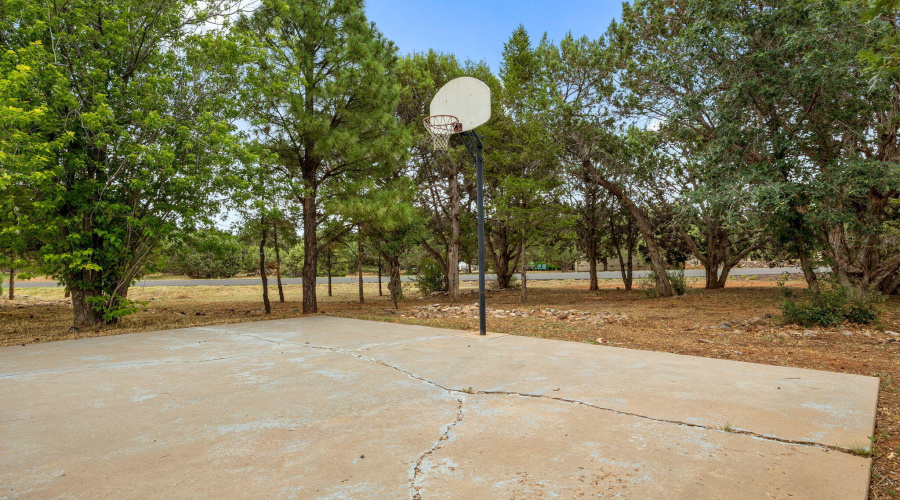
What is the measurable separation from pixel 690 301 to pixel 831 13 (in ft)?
26.1

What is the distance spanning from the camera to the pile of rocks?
9664 millimetres

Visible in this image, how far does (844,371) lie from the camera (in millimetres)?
4605

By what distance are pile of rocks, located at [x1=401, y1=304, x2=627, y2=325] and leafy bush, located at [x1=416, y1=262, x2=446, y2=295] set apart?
6.18 meters

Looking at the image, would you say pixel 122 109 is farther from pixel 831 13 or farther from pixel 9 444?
pixel 831 13

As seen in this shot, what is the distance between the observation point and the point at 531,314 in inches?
430

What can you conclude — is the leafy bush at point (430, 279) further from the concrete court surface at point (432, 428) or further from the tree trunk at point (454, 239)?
the concrete court surface at point (432, 428)

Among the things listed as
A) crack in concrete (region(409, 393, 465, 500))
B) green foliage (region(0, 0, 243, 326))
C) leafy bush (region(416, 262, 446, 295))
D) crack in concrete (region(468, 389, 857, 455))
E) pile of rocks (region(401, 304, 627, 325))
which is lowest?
pile of rocks (region(401, 304, 627, 325))

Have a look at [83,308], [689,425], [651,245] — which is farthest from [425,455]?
[651,245]

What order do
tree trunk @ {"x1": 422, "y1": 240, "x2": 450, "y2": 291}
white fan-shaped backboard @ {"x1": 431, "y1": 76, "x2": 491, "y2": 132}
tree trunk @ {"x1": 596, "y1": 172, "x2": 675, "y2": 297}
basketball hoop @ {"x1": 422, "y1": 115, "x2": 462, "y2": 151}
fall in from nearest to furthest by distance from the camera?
white fan-shaped backboard @ {"x1": 431, "y1": 76, "x2": 491, "y2": 132}, basketball hoop @ {"x1": 422, "y1": 115, "x2": 462, "y2": 151}, tree trunk @ {"x1": 596, "y1": 172, "x2": 675, "y2": 297}, tree trunk @ {"x1": 422, "y1": 240, "x2": 450, "y2": 291}

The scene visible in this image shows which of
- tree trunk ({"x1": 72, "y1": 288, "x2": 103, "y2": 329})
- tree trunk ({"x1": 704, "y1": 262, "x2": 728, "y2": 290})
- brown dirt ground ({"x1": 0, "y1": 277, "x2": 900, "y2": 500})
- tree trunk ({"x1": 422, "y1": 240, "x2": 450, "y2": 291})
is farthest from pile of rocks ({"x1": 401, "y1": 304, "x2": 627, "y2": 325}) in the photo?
tree trunk ({"x1": 704, "y1": 262, "x2": 728, "y2": 290})

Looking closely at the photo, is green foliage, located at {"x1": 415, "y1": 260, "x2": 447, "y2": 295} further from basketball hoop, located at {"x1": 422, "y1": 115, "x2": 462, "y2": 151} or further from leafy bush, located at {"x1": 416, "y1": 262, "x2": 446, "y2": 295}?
basketball hoop, located at {"x1": 422, "y1": 115, "x2": 462, "y2": 151}

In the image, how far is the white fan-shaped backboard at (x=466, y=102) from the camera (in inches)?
297

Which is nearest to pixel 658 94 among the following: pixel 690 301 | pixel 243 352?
pixel 690 301

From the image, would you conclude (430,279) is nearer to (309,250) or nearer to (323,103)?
(309,250)
